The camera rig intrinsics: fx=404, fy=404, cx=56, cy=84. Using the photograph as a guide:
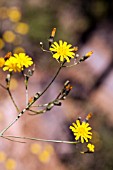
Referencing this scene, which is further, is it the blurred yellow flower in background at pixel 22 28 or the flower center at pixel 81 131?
the blurred yellow flower in background at pixel 22 28

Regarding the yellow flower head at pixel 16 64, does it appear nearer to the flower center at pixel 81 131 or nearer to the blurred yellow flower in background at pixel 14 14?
the flower center at pixel 81 131

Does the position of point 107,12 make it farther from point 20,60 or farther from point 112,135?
point 20,60

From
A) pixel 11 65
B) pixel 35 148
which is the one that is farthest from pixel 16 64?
pixel 35 148

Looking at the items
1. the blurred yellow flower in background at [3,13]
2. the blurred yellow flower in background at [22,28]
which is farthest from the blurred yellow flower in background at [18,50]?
the blurred yellow flower in background at [3,13]

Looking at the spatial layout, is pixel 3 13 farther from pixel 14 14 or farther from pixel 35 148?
pixel 35 148

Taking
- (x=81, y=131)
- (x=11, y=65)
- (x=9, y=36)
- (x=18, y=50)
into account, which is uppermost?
(x=9, y=36)

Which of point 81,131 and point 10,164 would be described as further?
point 10,164

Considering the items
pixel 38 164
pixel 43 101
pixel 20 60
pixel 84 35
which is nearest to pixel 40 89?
pixel 43 101

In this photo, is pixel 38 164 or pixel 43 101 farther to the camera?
pixel 43 101
